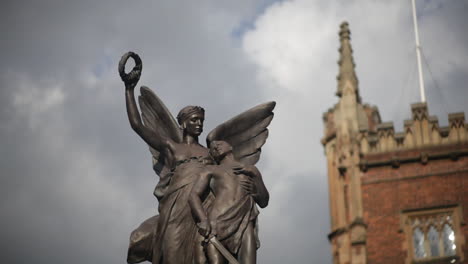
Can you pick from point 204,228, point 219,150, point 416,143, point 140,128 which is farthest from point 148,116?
point 416,143

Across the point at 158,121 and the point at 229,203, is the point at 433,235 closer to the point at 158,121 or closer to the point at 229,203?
the point at 158,121

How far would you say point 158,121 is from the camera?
8.08 metres

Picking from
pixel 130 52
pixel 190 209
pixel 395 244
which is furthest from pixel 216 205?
pixel 395 244

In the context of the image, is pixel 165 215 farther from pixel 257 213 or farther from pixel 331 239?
pixel 331 239

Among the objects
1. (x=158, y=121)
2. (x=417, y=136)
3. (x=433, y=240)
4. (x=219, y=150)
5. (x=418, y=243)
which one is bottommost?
(x=219, y=150)

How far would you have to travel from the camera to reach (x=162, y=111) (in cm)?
802

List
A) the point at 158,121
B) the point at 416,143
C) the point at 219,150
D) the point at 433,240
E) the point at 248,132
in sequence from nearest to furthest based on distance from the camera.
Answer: the point at 219,150
the point at 248,132
the point at 158,121
the point at 433,240
the point at 416,143

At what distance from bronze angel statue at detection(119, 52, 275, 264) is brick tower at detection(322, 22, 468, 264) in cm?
2334

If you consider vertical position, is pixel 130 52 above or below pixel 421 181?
below

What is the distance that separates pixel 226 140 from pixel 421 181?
80.5 ft

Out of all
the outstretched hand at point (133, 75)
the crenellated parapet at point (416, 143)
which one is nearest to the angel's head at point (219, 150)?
the outstretched hand at point (133, 75)

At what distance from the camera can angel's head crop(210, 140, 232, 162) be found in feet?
24.1

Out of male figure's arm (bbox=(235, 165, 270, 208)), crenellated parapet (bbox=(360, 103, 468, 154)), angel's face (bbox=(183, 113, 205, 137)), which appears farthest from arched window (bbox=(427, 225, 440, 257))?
male figure's arm (bbox=(235, 165, 270, 208))

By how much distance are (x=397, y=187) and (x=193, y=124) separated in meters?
24.7
